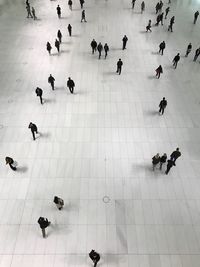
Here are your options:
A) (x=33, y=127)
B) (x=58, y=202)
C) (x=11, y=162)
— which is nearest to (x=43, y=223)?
(x=58, y=202)

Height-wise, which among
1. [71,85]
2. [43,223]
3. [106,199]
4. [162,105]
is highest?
[71,85]

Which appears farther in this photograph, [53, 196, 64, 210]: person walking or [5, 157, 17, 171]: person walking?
[5, 157, 17, 171]: person walking

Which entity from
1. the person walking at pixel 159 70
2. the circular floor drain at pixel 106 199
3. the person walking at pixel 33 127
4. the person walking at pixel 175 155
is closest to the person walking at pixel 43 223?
the circular floor drain at pixel 106 199

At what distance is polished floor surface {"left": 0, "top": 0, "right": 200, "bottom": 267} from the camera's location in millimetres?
9359

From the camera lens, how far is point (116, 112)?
1460 cm

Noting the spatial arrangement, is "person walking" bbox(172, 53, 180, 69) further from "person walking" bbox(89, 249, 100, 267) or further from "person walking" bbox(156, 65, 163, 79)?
"person walking" bbox(89, 249, 100, 267)

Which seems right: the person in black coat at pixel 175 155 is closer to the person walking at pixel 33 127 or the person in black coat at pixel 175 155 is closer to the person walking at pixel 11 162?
the person walking at pixel 33 127

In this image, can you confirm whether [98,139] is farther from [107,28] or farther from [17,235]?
[107,28]

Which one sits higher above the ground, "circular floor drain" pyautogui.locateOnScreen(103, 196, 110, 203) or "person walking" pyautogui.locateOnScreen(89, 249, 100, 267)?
"circular floor drain" pyautogui.locateOnScreen(103, 196, 110, 203)

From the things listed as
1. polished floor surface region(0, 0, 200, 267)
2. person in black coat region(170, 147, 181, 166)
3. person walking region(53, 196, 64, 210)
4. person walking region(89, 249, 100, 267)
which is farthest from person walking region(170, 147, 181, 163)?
person walking region(89, 249, 100, 267)

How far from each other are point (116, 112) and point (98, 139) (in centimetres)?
233

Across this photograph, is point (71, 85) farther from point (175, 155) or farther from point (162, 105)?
point (175, 155)

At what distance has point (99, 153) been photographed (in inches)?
488

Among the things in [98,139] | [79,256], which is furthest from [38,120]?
[79,256]
